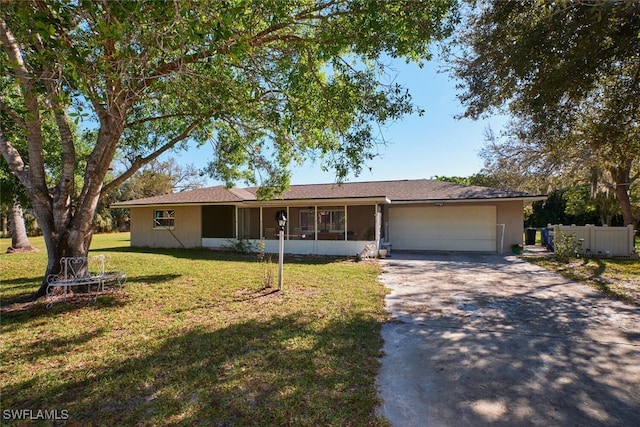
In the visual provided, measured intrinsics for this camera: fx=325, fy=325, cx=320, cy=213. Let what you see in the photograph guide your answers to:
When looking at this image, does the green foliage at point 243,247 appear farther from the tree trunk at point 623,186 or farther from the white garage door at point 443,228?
the tree trunk at point 623,186

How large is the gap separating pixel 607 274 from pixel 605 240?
5344mm

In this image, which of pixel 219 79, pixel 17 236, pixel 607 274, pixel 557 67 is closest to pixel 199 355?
pixel 219 79

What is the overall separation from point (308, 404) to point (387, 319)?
2.75 metres

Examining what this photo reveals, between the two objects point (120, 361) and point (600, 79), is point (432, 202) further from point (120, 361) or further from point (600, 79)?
point (120, 361)

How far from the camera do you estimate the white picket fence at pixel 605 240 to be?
1284 centimetres

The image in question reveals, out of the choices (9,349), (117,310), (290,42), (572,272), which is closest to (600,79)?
(572,272)

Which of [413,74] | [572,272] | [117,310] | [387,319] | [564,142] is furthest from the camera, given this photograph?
[572,272]

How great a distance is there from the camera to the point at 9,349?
13.7ft

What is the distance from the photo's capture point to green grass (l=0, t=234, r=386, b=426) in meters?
2.85

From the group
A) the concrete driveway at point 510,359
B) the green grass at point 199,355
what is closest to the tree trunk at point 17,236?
the green grass at point 199,355

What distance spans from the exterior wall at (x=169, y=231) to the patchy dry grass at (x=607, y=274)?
50.7ft

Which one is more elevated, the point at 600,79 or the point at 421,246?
the point at 600,79

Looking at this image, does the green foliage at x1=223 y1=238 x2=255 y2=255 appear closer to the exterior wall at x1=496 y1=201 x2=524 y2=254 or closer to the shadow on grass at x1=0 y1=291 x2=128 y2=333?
the shadow on grass at x1=0 y1=291 x2=128 y2=333

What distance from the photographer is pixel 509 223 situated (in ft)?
48.4
